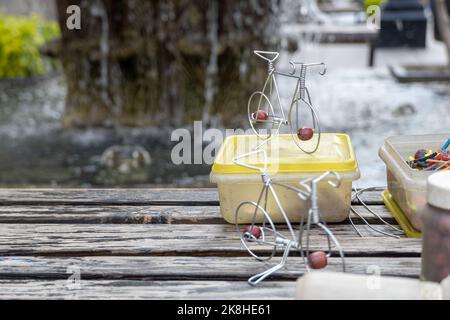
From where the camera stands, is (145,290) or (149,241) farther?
(149,241)

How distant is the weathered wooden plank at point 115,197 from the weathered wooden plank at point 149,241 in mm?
251

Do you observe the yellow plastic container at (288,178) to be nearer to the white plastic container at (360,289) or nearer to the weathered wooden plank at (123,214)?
the weathered wooden plank at (123,214)

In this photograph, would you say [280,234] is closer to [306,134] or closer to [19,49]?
[306,134]

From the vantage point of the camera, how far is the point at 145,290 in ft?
5.42

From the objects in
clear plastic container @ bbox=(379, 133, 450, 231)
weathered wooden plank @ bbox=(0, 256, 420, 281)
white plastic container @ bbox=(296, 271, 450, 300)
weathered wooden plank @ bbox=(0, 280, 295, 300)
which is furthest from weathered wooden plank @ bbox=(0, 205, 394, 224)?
white plastic container @ bbox=(296, 271, 450, 300)

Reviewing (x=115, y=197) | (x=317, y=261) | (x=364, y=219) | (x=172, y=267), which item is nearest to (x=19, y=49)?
(x=115, y=197)

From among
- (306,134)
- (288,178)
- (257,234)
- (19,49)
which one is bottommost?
(19,49)

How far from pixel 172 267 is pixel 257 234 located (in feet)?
0.79

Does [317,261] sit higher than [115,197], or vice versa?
[317,261]

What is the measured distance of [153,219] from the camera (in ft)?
7.20

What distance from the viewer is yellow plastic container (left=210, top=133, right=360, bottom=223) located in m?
1.96

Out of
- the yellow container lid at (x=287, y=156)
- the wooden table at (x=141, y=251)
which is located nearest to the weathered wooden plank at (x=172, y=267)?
the wooden table at (x=141, y=251)

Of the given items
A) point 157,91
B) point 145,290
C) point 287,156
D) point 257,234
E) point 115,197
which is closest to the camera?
point 145,290

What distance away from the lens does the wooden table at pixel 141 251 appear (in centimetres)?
167
